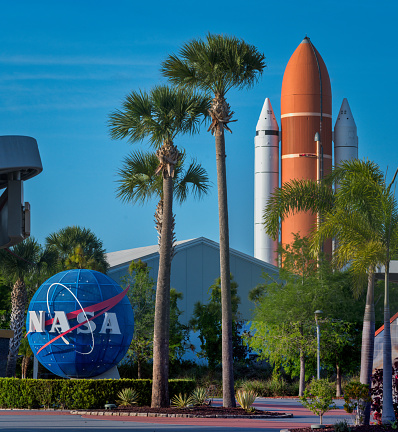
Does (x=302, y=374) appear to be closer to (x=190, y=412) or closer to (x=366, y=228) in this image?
(x=190, y=412)

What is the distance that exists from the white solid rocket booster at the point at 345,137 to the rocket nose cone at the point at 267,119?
214 inches

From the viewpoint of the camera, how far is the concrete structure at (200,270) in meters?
54.9

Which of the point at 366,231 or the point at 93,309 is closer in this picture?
the point at 366,231

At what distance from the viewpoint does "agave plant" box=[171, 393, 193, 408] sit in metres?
25.7

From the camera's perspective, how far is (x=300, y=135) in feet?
211

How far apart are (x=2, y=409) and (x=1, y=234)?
19.4m

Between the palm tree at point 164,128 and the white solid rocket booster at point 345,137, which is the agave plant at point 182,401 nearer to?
the palm tree at point 164,128

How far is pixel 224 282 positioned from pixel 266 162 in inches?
1613

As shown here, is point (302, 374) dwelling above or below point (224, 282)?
below

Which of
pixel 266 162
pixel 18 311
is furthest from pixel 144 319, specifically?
pixel 266 162

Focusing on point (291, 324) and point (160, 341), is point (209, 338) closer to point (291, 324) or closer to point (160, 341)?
point (291, 324)

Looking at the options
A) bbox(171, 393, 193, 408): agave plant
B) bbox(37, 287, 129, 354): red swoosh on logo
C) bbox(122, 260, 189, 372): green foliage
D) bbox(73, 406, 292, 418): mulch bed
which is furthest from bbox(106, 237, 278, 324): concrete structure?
bbox(73, 406, 292, 418): mulch bed

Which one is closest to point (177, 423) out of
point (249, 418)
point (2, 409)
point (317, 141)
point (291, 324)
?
point (249, 418)

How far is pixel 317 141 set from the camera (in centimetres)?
6294
